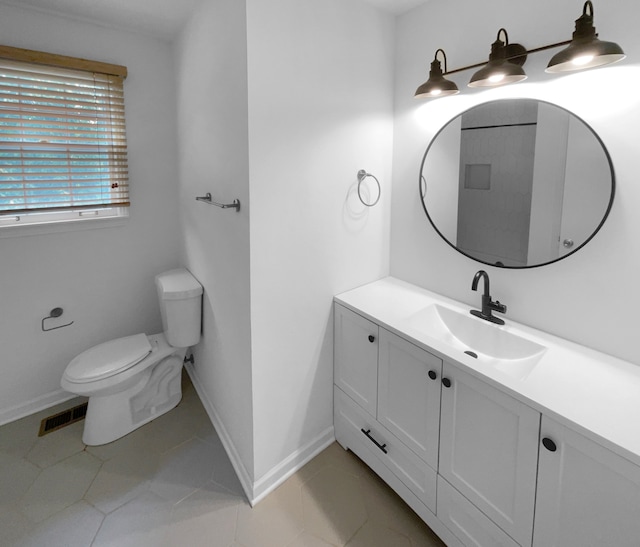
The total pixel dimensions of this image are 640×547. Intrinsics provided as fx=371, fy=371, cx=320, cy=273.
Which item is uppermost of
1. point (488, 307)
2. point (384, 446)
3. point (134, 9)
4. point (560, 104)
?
point (134, 9)

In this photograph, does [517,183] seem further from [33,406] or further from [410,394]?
[33,406]

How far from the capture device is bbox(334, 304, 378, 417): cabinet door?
1734 mm

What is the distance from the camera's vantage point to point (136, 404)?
2201 mm

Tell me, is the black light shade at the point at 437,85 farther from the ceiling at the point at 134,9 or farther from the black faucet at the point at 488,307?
the black faucet at the point at 488,307

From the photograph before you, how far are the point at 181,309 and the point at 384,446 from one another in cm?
132

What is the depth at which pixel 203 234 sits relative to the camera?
2080 millimetres

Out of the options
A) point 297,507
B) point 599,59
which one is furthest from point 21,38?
point 297,507

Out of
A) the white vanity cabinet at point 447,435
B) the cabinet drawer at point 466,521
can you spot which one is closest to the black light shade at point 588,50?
the white vanity cabinet at point 447,435

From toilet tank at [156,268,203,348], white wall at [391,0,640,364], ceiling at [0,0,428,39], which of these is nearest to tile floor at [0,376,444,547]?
toilet tank at [156,268,203,348]

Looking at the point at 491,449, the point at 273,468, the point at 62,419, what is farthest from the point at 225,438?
the point at 491,449

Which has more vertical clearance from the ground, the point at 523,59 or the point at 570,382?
the point at 523,59

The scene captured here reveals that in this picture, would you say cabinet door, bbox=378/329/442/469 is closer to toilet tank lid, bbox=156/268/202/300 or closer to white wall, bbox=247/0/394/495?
white wall, bbox=247/0/394/495

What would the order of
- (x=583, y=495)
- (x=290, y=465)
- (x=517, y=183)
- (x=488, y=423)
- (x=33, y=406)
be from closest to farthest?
(x=583, y=495) → (x=488, y=423) → (x=517, y=183) → (x=290, y=465) → (x=33, y=406)

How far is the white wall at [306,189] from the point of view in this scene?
1.50 meters
